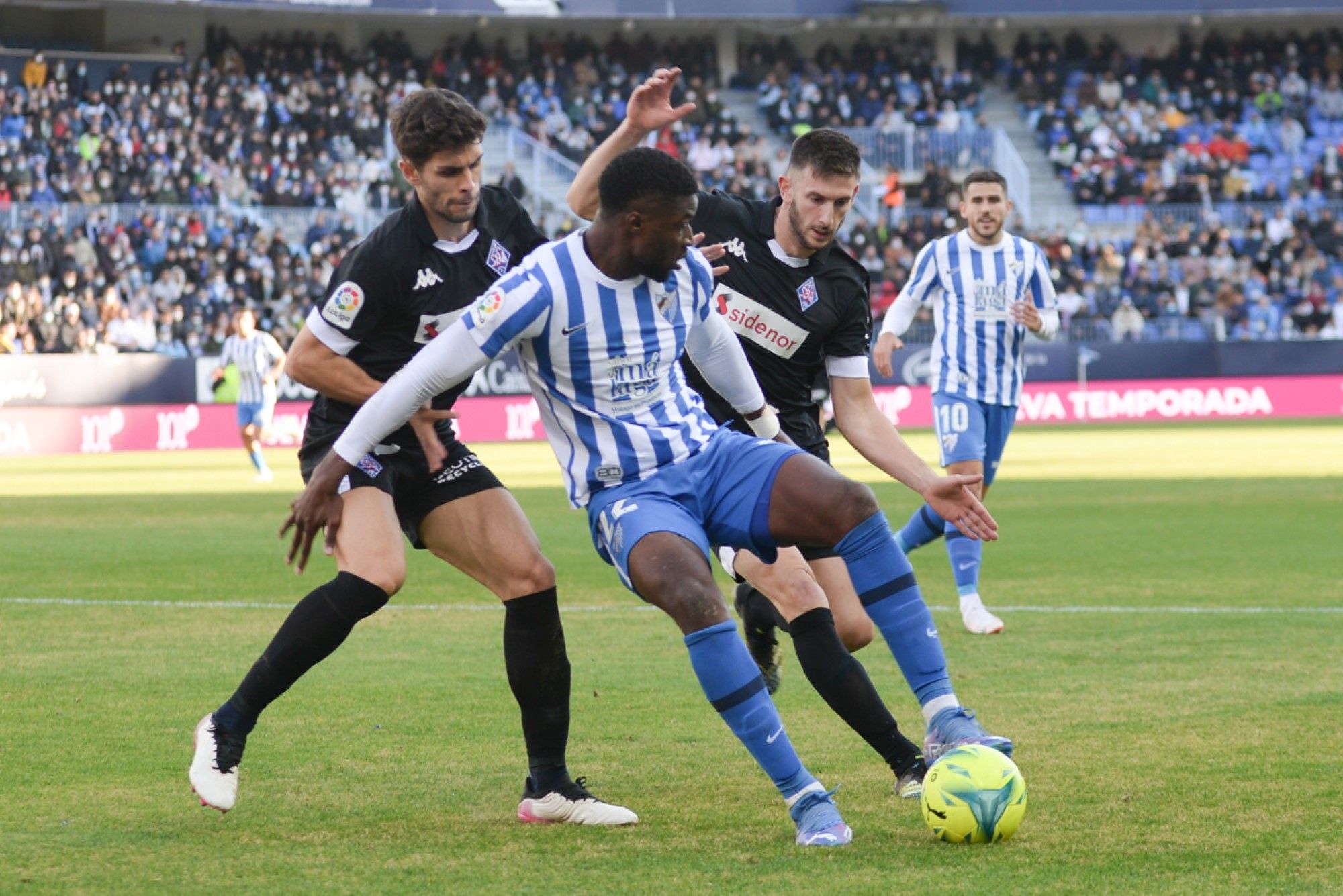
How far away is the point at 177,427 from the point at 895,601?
2700cm

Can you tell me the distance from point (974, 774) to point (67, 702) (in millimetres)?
4145

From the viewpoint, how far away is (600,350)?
200 inches

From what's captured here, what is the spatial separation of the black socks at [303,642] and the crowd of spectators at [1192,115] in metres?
36.7

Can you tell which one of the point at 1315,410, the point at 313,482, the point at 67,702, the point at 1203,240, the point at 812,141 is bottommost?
the point at 1315,410

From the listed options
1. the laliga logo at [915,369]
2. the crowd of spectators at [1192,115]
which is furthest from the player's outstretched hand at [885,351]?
the crowd of spectators at [1192,115]

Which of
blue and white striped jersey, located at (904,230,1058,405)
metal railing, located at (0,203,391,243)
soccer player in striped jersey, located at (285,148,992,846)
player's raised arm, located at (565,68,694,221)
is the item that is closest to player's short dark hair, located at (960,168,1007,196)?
blue and white striped jersey, located at (904,230,1058,405)

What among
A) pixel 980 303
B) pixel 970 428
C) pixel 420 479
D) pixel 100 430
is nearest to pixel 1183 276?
pixel 100 430

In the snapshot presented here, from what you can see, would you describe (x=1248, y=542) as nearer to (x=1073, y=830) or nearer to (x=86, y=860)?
(x=1073, y=830)

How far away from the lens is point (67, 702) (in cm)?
723

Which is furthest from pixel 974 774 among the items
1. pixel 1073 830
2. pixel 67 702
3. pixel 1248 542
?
pixel 1248 542

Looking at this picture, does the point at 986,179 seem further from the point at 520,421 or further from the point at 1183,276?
the point at 1183,276

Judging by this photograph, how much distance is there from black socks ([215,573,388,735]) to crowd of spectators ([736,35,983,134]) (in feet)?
118

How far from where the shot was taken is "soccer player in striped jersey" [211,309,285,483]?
74.7ft

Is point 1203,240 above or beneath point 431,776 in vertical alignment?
beneath
